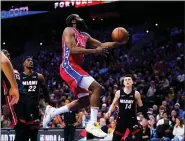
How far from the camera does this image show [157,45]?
22938 mm

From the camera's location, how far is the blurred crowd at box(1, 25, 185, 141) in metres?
12.3

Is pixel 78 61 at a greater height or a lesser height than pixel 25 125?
greater

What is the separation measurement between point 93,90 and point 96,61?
16.4 m

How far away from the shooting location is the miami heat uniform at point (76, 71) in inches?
286

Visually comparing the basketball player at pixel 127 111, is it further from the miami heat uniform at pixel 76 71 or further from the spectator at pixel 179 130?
the spectator at pixel 179 130

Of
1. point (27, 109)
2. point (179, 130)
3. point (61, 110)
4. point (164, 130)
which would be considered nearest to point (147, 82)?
point (164, 130)

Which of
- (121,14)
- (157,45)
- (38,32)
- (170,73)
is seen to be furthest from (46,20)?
(170,73)

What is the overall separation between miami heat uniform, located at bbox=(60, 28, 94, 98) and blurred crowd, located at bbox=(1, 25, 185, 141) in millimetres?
4243

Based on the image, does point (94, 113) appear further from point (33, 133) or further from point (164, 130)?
point (164, 130)

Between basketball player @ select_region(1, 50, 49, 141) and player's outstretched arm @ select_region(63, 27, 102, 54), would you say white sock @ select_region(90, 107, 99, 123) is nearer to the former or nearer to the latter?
player's outstretched arm @ select_region(63, 27, 102, 54)

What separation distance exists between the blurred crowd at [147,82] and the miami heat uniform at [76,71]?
424 cm

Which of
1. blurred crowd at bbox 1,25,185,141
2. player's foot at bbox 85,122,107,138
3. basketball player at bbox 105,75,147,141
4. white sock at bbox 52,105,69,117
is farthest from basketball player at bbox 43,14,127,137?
blurred crowd at bbox 1,25,185,141

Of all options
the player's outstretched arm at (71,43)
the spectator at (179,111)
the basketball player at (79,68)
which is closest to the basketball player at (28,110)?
the basketball player at (79,68)

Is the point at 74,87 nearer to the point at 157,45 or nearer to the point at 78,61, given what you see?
the point at 78,61
